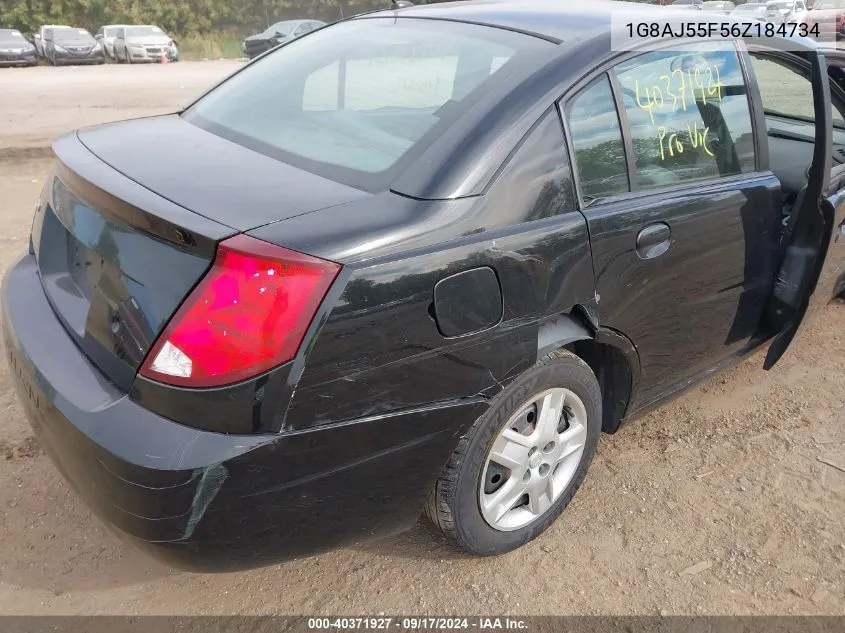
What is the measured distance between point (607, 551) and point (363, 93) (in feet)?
5.82

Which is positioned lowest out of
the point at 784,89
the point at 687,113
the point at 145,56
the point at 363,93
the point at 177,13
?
the point at 145,56

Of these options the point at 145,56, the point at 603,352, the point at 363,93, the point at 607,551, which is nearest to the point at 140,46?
the point at 145,56

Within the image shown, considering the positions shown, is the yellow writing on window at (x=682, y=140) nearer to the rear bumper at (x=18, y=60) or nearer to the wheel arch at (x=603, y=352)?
the wheel arch at (x=603, y=352)

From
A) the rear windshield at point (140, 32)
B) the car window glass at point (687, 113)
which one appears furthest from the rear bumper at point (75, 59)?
the car window glass at point (687, 113)

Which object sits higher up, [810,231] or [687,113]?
[687,113]

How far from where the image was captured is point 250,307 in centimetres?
Answer: 154

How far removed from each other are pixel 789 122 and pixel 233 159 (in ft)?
10.2

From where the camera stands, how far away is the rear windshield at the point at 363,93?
198 centimetres

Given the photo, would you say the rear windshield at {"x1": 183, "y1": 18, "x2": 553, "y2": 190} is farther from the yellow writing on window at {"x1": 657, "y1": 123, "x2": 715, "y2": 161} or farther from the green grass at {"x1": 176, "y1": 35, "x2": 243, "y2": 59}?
the green grass at {"x1": 176, "y1": 35, "x2": 243, "y2": 59}

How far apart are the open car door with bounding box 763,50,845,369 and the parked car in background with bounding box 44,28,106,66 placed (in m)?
Result: 27.4

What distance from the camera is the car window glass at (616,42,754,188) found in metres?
A: 2.25

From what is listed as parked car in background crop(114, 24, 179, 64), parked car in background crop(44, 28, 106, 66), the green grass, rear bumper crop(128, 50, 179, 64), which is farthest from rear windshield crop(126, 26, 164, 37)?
the green grass

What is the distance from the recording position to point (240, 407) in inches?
61.3

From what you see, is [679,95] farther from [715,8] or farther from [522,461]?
[715,8]
